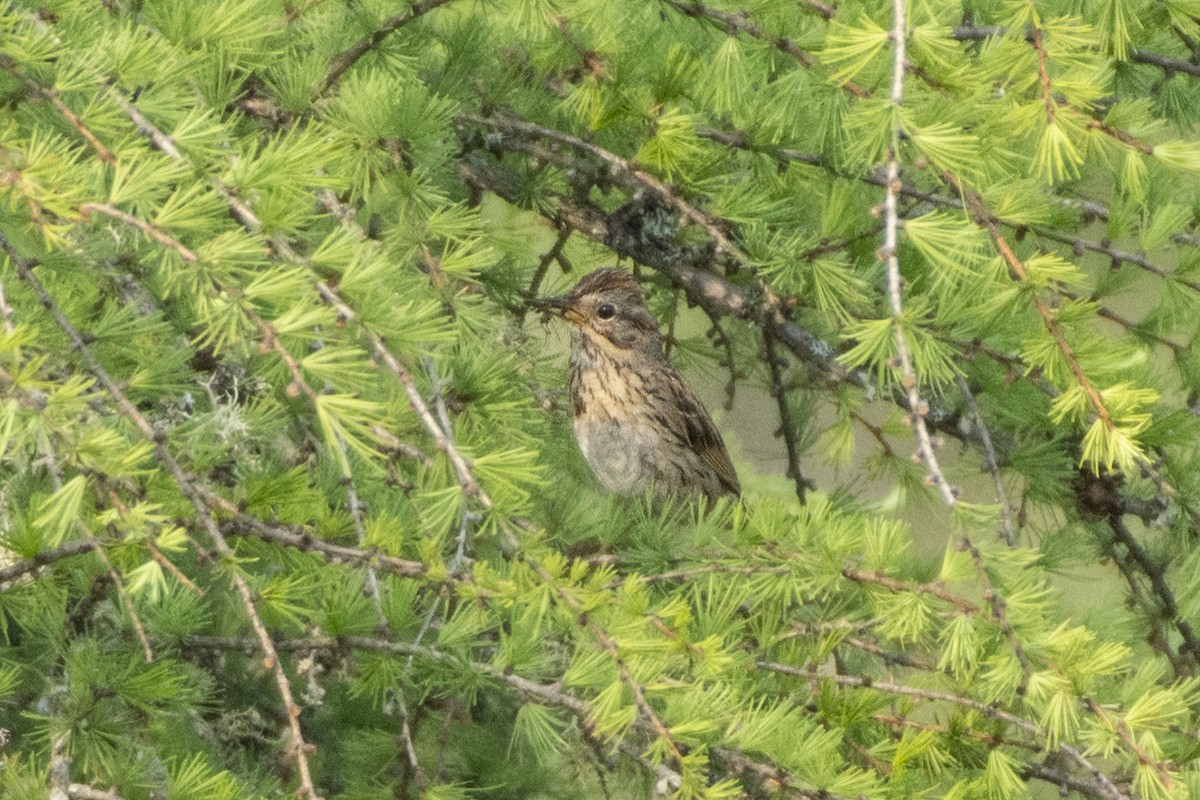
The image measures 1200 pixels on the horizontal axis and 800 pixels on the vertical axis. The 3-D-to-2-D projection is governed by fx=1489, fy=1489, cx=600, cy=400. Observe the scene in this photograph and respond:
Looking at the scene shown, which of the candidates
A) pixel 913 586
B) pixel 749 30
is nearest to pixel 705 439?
pixel 749 30

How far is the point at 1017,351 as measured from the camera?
345 cm

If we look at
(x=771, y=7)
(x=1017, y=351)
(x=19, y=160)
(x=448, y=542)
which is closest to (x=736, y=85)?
(x=771, y=7)

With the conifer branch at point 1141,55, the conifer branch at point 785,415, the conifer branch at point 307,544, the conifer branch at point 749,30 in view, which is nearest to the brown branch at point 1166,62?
the conifer branch at point 1141,55

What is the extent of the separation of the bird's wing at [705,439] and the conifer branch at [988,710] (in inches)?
98.1

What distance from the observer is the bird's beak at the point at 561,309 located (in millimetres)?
4648

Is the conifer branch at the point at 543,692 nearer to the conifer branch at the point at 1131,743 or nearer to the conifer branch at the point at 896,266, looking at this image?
the conifer branch at the point at 1131,743

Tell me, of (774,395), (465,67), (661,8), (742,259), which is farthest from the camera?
(774,395)

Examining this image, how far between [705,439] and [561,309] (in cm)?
101

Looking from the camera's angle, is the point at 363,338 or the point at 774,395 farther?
the point at 774,395

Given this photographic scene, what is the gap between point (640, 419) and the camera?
18.1 feet

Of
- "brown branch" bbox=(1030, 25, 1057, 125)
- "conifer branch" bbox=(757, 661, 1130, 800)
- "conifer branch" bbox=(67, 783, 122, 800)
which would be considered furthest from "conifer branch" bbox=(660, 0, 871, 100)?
"conifer branch" bbox=(67, 783, 122, 800)

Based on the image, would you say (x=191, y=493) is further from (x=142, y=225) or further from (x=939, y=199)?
(x=939, y=199)

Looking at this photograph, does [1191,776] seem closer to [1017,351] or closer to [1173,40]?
[1017,351]

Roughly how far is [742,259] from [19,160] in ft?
5.91
